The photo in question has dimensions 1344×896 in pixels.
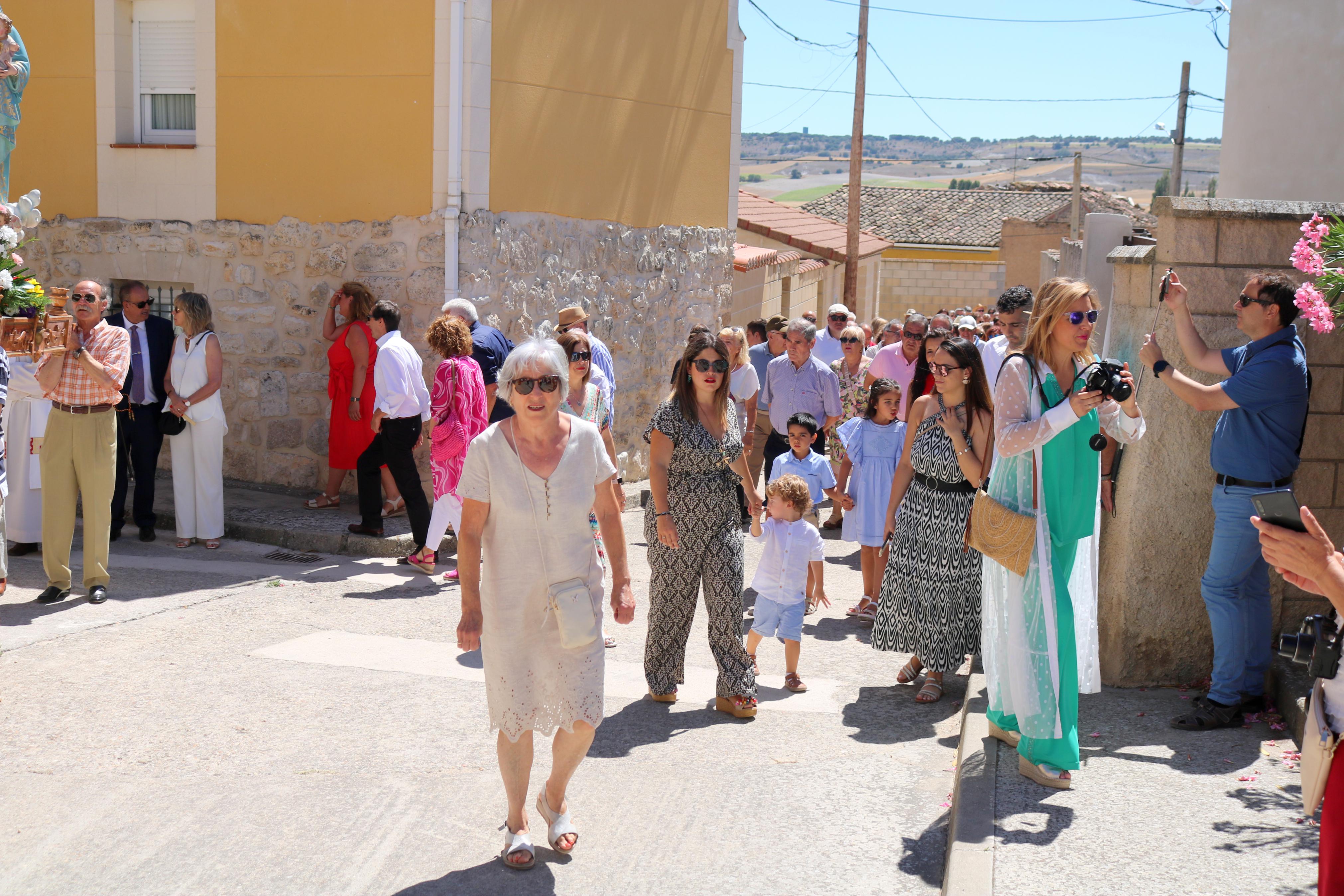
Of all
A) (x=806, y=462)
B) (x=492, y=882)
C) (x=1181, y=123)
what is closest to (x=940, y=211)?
(x=1181, y=123)

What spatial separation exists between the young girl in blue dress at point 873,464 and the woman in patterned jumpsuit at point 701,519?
2372 mm

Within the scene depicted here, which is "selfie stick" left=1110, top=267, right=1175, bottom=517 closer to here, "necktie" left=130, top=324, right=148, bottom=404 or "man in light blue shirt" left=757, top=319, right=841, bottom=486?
"man in light blue shirt" left=757, top=319, right=841, bottom=486

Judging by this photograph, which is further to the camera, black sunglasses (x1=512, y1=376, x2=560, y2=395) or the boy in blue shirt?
the boy in blue shirt

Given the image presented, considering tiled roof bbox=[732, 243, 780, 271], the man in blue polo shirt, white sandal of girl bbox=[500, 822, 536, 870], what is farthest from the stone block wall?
white sandal of girl bbox=[500, 822, 536, 870]

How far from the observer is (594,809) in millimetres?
4820

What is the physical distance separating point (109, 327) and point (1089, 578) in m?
5.96

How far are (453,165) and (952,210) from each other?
37710 millimetres

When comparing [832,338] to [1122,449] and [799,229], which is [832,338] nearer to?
[1122,449]

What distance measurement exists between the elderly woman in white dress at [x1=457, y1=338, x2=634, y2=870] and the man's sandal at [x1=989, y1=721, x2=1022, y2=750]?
195cm

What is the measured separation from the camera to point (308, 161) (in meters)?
10.4

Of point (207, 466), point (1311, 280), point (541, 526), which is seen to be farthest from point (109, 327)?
point (1311, 280)

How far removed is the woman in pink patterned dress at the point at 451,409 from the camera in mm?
8297

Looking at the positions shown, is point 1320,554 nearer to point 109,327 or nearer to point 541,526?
point 541,526

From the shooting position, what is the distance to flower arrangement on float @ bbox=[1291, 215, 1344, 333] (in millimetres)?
4918
